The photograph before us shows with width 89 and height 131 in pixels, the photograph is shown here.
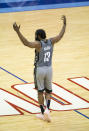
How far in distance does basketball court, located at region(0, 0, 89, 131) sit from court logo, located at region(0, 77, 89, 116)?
0.05 m

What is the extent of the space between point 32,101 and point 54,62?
2043 mm

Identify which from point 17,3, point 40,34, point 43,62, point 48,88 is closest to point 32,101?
point 48,88

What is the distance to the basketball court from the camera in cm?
635

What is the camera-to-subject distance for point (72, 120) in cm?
639

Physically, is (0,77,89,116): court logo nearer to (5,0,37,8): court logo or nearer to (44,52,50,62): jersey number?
(44,52,50,62): jersey number

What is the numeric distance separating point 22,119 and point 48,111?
0.52 meters

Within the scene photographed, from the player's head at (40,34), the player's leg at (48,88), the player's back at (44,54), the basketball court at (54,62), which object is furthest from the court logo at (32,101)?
the player's head at (40,34)

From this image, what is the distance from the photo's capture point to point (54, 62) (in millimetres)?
8898

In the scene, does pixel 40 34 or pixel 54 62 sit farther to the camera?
pixel 54 62

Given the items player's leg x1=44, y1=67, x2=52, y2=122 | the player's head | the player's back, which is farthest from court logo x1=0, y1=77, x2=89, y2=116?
the player's head

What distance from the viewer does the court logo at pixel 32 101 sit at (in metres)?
6.80

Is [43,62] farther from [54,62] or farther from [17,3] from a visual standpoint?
[17,3]

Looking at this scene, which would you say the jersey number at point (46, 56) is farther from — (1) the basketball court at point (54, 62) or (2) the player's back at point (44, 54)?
(1) the basketball court at point (54, 62)

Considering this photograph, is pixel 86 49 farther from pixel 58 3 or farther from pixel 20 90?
pixel 58 3
